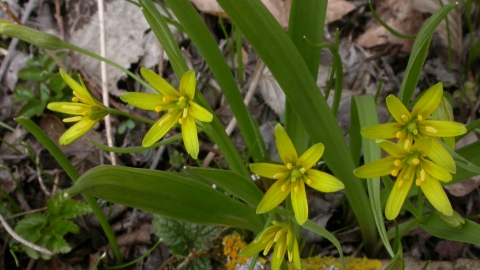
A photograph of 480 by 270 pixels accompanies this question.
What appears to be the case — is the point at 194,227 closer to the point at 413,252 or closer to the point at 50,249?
the point at 50,249

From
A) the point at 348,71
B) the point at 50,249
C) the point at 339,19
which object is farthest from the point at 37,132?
the point at 339,19

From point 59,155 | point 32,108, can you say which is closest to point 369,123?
point 59,155

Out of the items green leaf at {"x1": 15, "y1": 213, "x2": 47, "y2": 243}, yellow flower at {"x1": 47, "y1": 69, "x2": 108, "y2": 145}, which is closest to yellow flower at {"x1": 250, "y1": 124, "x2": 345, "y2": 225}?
yellow flower at {"x1": 47, "y1": 69, "x2": 108, "y2": 145}

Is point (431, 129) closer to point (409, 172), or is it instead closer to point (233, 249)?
point (409, 172)

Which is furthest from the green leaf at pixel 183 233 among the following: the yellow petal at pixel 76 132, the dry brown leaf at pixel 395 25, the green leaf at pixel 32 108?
the dry brown leaf at pixel 395 25

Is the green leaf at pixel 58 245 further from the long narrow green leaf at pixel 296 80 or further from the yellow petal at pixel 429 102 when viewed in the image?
the yellow petal at pixel 429 102
